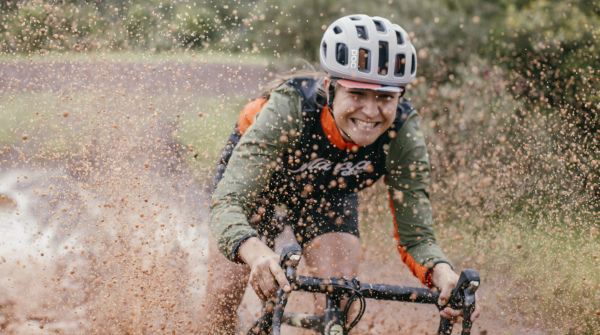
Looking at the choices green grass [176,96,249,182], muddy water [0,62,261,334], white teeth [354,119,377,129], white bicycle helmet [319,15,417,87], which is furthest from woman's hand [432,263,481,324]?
green grass [176,96,249,182]

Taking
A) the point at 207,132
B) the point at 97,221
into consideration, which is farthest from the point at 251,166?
the point at 207,132

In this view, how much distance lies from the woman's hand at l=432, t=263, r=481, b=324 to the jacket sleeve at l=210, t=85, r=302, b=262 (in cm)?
102

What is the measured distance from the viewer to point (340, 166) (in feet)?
10.2

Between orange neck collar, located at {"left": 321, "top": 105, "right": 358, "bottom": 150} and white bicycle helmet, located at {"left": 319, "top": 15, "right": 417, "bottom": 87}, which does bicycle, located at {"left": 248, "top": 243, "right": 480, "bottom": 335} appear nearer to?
orange neck collar, located at {"left": 321, "top": 105, "right": 358, "bottom": 150}

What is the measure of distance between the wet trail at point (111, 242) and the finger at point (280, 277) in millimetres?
1512

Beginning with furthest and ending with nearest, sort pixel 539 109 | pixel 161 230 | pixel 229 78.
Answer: pixel 229 78 < pixel 539 109 < pixel 161 230

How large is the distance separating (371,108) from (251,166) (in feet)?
2.70

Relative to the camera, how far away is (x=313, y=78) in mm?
3262

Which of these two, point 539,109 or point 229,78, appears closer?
point 539,109

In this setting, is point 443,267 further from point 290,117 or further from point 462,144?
point 462,144

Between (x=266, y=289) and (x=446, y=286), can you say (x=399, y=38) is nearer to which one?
(x=446, y=286)

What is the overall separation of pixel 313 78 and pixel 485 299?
325 cm

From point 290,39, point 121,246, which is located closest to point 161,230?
point 121,246

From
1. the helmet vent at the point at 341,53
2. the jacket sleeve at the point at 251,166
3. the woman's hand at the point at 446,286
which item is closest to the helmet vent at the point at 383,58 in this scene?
the helmet vent at the point at 341,53
